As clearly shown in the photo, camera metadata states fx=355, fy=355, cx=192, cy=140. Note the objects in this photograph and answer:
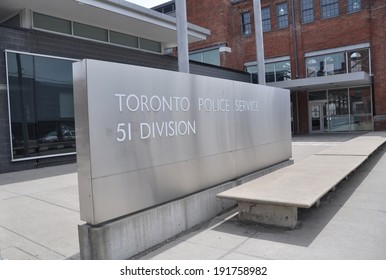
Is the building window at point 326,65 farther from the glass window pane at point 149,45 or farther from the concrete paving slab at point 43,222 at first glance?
the concrete paving slab at point 43,222

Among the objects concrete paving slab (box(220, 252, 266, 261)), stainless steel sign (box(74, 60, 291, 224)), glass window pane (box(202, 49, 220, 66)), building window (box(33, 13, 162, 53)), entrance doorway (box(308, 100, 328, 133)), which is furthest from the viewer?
glass window pane (box(202, 49, 220, 66))

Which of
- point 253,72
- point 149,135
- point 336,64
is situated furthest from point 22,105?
point 336,64

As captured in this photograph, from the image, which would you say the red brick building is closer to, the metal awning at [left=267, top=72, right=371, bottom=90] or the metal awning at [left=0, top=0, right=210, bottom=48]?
the metal awning at [left=267, top=72, right=371, bottom=90]

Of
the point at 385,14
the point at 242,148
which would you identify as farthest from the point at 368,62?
the point at 242,148

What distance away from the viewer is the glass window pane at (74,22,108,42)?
13938mm

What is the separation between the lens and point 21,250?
4391mm

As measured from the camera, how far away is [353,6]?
22094 millimetres

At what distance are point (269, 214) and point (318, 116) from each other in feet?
68.9

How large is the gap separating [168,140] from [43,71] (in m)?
8.70

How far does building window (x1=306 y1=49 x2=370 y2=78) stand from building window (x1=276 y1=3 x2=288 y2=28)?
321 cm

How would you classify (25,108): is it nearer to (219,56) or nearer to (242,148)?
(242,148)

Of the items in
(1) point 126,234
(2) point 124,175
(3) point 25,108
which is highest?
(3) point 25,108

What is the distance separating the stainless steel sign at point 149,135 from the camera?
3854 mm

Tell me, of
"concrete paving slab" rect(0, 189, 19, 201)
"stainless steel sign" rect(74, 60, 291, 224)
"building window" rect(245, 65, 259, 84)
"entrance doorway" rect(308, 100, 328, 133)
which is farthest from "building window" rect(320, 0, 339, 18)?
"concrete paving slab" rect(0, 189, 19, 201)
